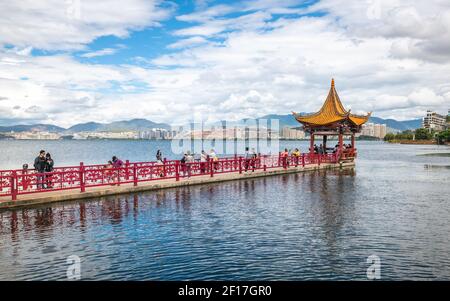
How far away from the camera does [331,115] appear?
4366 centimetres

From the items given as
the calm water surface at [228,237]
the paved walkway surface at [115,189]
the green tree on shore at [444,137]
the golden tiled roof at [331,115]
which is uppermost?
the golden tiled roof at [331,115]

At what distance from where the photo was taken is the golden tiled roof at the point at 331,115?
42.8 metres

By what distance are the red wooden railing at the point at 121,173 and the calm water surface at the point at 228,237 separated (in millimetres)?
1773

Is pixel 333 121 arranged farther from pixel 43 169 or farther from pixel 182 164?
pixel 43 169

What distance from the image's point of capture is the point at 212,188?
984 inches

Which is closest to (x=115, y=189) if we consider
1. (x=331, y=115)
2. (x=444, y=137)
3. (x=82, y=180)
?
(x=82, y=180)

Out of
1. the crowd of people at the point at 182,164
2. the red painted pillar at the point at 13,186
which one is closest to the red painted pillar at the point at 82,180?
the crowd of people at the point at 182,164

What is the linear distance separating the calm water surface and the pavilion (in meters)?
21.8

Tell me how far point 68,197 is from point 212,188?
8377 millimetres

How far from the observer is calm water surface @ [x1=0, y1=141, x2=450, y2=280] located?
9.79m

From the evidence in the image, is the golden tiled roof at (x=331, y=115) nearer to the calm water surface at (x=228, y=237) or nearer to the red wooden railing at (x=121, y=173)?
the red wooden railing at (x=121, y=173)
